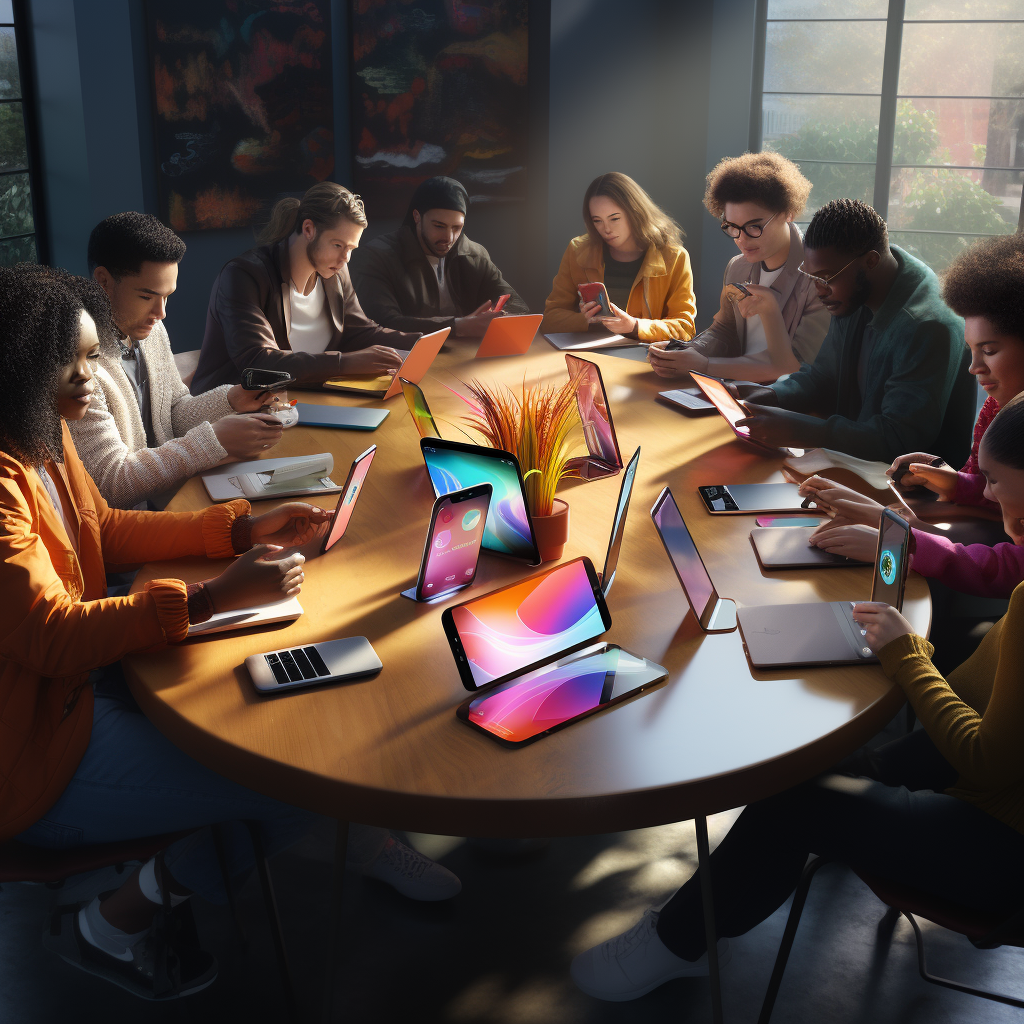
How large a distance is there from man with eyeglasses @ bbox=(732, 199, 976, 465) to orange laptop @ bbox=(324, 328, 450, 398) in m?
0.99

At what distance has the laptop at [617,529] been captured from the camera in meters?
1.57

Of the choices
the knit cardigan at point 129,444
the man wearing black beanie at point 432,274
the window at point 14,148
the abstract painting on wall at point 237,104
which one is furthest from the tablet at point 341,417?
the abstract painting on wall at point 237,104

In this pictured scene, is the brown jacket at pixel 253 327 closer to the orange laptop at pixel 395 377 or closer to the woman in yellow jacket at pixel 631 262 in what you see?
the orange laptop at pixel 395 377

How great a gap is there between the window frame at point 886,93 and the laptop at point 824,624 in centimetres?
446

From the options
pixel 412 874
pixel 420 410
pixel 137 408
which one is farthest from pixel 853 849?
pixel 137 408

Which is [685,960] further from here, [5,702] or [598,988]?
[5,702]

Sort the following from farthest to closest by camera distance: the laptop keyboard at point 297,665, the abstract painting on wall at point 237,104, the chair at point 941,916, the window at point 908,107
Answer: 1. the window at point 908,107
2. the abstract painting on wall at point 237,104
3. the laptop keyboard at point 297,665
4. the chair at point 941,916

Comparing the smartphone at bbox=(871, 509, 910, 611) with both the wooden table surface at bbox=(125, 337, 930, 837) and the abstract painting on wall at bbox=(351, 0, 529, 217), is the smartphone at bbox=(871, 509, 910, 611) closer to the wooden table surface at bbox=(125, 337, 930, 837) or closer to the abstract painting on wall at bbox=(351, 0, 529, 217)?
the wooden table surface at bbox=(125, 337, 930, 837)

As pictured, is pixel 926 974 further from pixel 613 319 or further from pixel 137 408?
pixel 613 319

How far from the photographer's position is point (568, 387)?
183 cm

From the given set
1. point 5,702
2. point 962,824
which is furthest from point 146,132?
point 962,824

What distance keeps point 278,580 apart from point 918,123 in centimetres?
532

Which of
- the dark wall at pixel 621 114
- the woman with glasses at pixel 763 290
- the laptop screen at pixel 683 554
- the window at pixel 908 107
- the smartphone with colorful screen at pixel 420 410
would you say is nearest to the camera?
the laptop screen at pixel 683 554

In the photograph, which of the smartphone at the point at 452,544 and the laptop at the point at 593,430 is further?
the laptop at the point at 593,430
